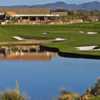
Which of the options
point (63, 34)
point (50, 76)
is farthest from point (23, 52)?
point (63, 34)

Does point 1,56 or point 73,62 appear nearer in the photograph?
point 73,62

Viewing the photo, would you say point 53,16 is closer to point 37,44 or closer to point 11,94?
point 37,44

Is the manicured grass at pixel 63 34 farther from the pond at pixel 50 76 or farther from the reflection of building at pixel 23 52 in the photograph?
the pond at pixel 50 76

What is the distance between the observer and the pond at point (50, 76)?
75.0 ft

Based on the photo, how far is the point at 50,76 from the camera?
29.1 metres

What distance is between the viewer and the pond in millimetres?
22873

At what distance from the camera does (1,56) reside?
4412 centimetres

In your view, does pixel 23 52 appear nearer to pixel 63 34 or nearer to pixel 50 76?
pixel 50 76

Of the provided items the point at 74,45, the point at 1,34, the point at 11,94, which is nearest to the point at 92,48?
the point at 74,45

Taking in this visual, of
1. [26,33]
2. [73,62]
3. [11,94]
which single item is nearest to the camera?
[11,94]

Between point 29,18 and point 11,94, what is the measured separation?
3600 inches

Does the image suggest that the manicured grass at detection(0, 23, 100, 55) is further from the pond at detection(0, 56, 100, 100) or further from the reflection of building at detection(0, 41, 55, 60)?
the pond at detection(0, 56, 100, 100)

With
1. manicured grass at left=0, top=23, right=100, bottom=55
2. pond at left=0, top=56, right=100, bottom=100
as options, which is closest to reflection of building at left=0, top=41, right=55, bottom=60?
manicured grass at left=0, top=23, right=100, bottom=55

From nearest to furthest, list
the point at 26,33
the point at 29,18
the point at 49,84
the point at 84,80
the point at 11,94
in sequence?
the point at 11,94
the point at 49,84
the point at 84,80
the point at 26,33
the point at 29,18
